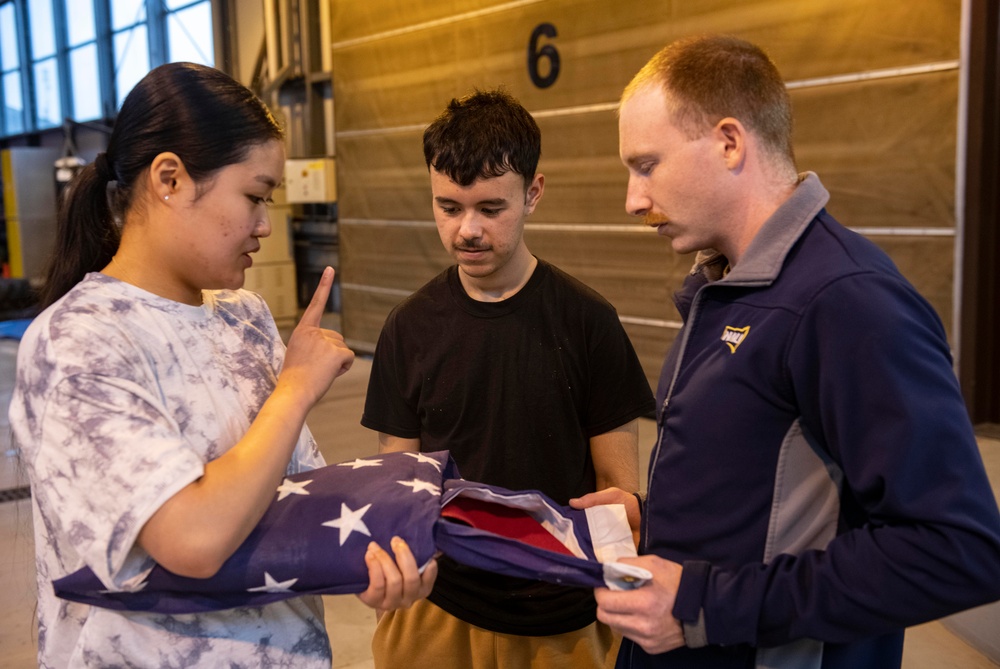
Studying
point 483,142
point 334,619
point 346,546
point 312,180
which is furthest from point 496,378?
point 312,180

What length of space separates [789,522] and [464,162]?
98 centimetres

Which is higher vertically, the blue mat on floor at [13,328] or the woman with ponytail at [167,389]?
the woman with ponytail at [167,389]

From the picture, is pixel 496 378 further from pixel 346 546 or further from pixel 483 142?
pixel 346 546

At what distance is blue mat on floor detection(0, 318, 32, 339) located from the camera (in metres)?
9.34

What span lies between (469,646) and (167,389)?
2.85ft

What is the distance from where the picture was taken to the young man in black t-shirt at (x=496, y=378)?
5.85 ft

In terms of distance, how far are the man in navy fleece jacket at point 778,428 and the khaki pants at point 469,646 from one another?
0.39 m

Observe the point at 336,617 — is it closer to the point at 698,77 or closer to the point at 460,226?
the point at 460,226

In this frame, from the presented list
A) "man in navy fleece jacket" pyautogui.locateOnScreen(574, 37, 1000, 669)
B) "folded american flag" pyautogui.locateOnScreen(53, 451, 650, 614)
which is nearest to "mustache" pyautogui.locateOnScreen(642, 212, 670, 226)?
"man in navy fleece jacket" pyautogui.locateOnScreen(574, 37, 1000, 669)

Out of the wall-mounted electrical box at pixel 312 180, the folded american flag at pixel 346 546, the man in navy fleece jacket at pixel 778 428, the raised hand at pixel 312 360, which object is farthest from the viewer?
the wall-mounted electrical box at pixel 312 180

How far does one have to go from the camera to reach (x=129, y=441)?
1054mm

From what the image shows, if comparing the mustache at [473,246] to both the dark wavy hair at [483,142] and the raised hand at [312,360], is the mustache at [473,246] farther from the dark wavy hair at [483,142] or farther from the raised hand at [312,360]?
the raised hand at [312,360]

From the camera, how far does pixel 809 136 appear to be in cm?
452

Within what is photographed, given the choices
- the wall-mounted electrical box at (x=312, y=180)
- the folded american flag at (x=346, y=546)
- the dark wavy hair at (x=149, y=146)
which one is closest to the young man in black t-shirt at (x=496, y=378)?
the folded american flag at (x=346, y=546)
